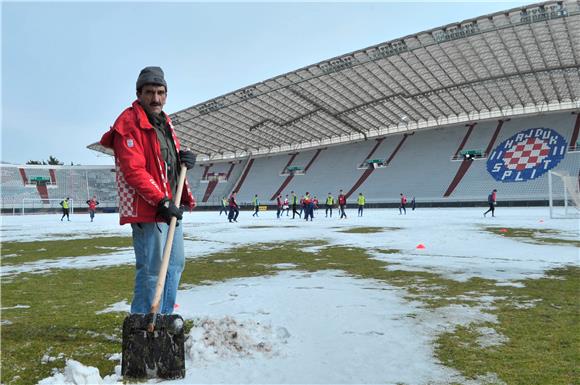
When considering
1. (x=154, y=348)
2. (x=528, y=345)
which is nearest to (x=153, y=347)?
(x=154, y=348)

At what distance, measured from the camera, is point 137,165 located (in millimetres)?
2332

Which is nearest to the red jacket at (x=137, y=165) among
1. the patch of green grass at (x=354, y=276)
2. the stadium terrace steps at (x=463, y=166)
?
the patch of green grass at (x=354, y=276)

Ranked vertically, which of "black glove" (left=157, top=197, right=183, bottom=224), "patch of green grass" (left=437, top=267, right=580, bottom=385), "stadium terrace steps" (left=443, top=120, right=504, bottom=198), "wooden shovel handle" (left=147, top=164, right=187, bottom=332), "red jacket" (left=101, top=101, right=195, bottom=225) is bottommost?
"patch of green grass" (left=437, top=267, right=580, bottom=385)

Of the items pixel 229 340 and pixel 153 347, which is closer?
pixel 153 347

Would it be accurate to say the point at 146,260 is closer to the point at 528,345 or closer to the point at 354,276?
the point at 528,345

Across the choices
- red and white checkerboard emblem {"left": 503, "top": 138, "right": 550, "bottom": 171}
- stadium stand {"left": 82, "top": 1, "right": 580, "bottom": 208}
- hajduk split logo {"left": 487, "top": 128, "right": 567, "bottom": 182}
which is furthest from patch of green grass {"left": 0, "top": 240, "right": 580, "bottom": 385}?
red and white checkerboard emblem {"left": 503, "top": 138, "right": 550, "bottom": 171}

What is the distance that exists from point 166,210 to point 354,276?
3044mm

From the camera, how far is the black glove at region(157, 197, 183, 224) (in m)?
2.31

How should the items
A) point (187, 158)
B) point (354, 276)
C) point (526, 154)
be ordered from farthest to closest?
point (526, 154)
point (354, 276)
point (187, 158)

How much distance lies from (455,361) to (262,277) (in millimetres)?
2974

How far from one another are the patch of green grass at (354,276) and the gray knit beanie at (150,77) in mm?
1674

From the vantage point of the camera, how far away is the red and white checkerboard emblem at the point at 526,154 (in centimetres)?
3256

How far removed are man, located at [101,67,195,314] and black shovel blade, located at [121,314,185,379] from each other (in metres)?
0.36

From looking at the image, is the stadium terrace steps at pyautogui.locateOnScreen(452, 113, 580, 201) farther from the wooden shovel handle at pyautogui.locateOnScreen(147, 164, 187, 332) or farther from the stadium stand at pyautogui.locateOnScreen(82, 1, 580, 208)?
the wooden shovel handle at pyautogui.locateOnScreen(147, 164, 187, 332)
